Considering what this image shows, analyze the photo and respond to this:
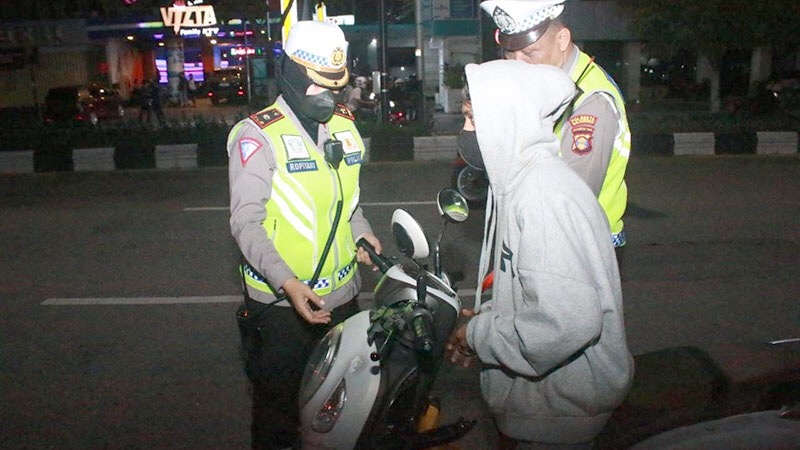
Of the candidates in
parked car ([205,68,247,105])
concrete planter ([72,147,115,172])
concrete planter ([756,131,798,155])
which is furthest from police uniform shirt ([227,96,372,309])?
parked car ([205,68,247,105])

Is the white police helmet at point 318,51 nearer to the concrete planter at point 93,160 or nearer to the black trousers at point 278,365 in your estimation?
the black trousers at point 278,365

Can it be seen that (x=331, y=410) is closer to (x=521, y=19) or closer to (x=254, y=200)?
(x=254, y=200)

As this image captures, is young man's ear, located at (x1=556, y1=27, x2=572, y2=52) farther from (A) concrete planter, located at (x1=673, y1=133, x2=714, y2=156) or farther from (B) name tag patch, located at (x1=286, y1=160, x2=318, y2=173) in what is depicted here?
(A) concrete planter, located at (x1=673, y1=133, x2=714, y2=156)

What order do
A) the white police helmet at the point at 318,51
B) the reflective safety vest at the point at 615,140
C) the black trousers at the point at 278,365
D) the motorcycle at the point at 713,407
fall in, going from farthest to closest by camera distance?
the reflective safety vest at the point at 615,140
the black trousers at the point at 278,365
the white police helmet at the point at 318,51
the motorcycle at the point at 713,407

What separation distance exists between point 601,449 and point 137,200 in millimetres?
9548

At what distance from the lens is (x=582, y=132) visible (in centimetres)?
292

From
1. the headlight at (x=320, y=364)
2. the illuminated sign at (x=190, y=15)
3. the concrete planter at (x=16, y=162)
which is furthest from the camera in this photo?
the illuminated sign at (x=190, y=15)

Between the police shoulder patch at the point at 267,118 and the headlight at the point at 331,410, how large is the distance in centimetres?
102

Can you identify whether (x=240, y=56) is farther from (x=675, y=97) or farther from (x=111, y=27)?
(x=675, y=97)

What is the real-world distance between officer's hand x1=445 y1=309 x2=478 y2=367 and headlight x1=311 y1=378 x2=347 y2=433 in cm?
33

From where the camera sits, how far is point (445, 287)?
2.44m

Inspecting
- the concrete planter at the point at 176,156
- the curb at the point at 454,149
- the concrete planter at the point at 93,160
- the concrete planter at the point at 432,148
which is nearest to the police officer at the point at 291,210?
the curb at the point at 454,149

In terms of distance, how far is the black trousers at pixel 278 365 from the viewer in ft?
9.71

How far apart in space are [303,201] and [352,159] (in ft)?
0.97
